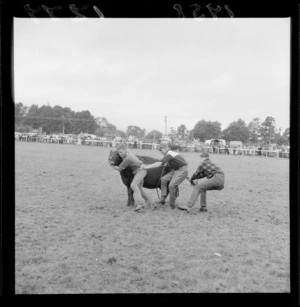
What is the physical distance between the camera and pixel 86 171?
4746 mm

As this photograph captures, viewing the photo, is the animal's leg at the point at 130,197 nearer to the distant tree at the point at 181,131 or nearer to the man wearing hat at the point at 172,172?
the man wearing hat at the point at 172,172

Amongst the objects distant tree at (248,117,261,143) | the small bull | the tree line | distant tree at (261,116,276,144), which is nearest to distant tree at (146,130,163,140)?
the tree line

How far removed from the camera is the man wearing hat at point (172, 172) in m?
3.94

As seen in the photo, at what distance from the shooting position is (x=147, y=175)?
14.1 feet

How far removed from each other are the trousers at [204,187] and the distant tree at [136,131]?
1046 mm

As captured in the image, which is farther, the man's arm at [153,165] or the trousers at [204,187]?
the man's arm at [153,165]

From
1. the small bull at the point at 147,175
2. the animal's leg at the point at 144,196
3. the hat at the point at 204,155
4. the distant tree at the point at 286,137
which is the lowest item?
the animal's leg at the point at 144,196

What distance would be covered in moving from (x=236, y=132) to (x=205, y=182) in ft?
2.71

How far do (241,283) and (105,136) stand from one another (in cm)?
208
